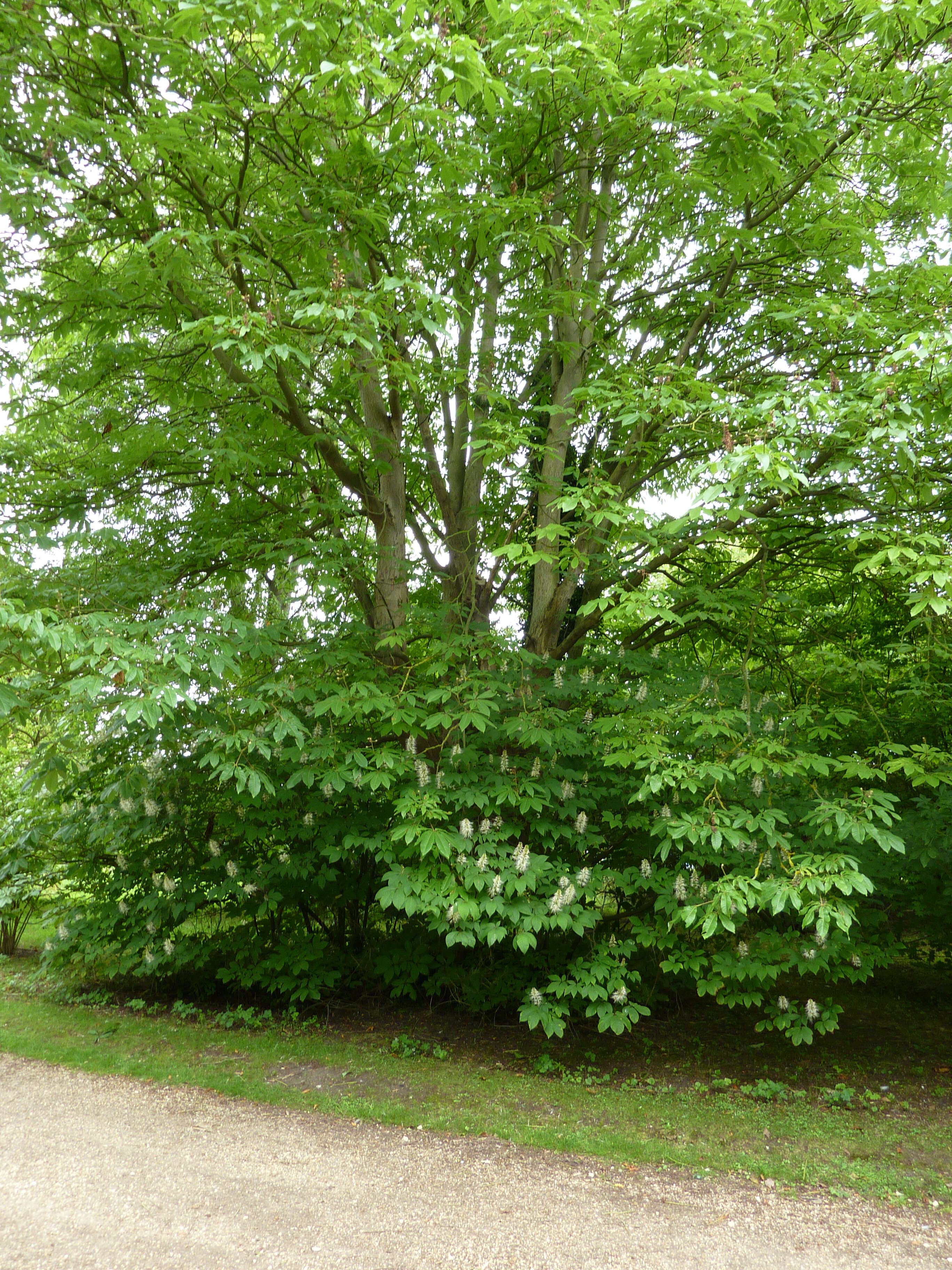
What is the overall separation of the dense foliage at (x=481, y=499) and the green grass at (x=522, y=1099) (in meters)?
0.48

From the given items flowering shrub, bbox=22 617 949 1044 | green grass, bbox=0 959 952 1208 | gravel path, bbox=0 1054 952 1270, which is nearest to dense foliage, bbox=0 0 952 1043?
flowering shrub, bbox=22 617 949 1044

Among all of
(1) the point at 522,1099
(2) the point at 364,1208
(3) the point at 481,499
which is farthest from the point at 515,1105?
(3) the point at 481,499

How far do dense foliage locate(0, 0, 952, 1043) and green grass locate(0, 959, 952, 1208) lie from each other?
48cm

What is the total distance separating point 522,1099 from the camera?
503cm

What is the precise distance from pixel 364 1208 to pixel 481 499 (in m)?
5.39

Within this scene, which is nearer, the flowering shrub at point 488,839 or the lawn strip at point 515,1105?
the lawn strip at point 515,1105

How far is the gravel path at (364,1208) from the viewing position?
3.26m

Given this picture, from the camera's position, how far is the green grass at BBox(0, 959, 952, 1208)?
4320mm

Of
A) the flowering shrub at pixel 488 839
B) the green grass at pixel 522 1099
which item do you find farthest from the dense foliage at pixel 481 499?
the green grass at pixel 522 1099

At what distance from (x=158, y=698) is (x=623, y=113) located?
4453 mm

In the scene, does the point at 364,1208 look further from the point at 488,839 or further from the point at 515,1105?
the point at 488,839

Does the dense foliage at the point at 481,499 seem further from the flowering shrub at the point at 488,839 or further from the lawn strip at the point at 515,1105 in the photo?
the lawn strip at the point at 515,1105

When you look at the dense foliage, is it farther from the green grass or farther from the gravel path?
the gravel path

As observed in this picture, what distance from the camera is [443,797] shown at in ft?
16.1
